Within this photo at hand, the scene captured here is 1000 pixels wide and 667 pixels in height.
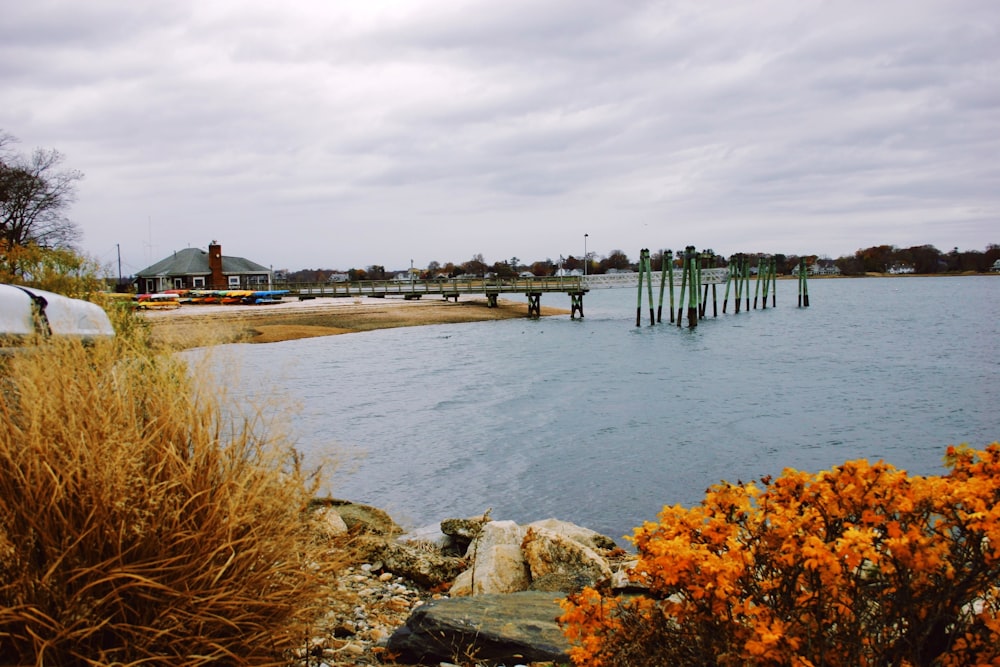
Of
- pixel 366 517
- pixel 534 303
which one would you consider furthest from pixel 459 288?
pixel 366 517

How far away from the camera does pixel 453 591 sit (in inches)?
257

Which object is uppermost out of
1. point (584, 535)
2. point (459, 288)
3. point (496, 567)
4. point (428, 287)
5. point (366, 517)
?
point (428, 287)

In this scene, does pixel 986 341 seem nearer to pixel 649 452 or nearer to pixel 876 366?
pixel 876 366

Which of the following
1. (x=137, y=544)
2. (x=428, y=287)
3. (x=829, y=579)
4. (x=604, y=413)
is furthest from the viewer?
(x=428, y=287)

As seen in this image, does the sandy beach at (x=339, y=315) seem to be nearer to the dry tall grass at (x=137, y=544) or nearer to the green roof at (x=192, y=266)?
the green roof at (x=192, y=266)

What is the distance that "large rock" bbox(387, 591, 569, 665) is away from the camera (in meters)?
4.47

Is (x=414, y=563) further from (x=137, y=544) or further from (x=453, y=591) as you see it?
(x=137, y=544)

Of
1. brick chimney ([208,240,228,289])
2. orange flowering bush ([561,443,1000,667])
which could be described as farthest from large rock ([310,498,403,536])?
brick chimney ([208,240,228,289])

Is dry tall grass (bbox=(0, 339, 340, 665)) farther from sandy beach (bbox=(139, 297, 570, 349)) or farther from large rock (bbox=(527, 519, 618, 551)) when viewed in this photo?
sandy beach (bbox=(139, 297, 570, 349))

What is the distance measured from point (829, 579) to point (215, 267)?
289 feet

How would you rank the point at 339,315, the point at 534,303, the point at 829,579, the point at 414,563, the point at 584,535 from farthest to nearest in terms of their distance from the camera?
the point at 534,303, the point at 339,315, the point at 584,535, the point at 414,563, the point at 829,579

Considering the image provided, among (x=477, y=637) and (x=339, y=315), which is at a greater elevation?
(x=477, y=637)

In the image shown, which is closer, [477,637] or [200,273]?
[477,637]

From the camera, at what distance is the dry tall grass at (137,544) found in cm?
317
